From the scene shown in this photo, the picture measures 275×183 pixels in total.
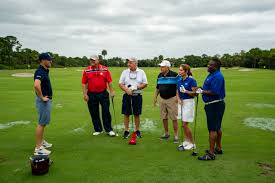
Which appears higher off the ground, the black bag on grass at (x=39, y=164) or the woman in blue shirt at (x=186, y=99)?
the woman in blue shirt at (x=186, y=99)

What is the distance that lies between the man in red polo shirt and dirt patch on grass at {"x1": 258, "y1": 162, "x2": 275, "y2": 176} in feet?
14.0

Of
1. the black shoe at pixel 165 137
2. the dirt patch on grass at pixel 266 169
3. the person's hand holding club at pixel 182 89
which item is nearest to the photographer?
the dirt patch on grass at pixel 266 169

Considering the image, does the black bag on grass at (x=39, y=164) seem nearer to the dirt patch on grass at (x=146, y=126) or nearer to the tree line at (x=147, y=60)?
the dirt patch on grass at (x=146, y=126)

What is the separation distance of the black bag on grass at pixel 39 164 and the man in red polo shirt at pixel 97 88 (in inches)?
128

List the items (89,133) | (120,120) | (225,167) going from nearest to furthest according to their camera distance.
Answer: (225,167)
(89,133)
(120,120)

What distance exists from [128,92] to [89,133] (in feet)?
6.10

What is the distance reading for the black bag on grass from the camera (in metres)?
5.83

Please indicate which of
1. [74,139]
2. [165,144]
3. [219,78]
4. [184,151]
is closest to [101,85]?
[74,139]

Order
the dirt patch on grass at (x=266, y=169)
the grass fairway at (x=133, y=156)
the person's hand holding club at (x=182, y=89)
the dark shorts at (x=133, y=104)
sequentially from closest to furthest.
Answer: the grass fairway at (x=133, y=156)
the dirt patch on grass at (x=266, y=169)
the person's hand holding club at (x=182, y=89)
the dark shorts at (x=133, y=104)

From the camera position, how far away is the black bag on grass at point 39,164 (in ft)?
19.1

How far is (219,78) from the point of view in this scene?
6.65 m

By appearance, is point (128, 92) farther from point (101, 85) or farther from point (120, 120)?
point (120, 120)

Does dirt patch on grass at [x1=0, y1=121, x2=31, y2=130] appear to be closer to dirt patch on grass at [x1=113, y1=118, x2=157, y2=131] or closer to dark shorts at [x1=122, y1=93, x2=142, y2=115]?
dirt patch on grass at [x1=113, y1=118, x2=157, y2=131]

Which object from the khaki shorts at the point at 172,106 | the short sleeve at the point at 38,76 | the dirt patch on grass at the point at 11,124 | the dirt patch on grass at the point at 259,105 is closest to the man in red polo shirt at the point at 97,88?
the khaki shorts at the point at 172,106
